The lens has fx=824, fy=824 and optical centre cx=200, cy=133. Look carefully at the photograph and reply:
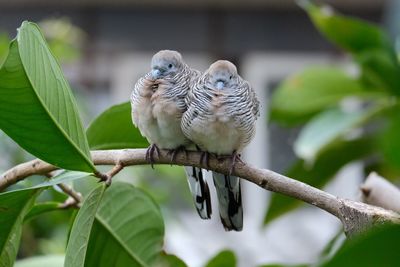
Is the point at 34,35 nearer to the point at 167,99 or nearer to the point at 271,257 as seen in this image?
the point at 167,99

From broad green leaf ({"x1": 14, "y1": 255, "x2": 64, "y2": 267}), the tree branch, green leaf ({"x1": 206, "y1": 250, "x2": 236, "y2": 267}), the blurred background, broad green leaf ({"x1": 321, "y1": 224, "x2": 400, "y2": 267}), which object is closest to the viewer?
broad green leaf ({"x1": 321, "y1": 224, "x2": 400, "y2": 267})

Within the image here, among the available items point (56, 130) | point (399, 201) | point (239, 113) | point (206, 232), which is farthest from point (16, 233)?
point (206, 232)

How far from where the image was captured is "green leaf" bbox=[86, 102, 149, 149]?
1.01 metres

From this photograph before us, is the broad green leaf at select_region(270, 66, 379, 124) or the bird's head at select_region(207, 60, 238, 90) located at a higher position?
the bird's head at select_region(207, 60, 238, 90)

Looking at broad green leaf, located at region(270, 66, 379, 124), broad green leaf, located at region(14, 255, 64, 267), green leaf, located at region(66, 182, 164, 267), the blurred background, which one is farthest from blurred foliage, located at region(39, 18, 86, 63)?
green leaf, located at region(66, 182, 164, 267)

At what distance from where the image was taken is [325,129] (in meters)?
1.87

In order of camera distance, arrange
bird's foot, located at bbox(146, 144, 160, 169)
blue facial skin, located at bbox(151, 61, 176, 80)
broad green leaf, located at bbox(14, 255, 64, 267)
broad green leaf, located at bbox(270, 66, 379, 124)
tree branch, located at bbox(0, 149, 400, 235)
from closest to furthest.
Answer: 1. tree branch, located at bbox(0, 149, 400, 235)
2. bird's foot, located at bbox(146, 144, 160, 169)
3. blue facial skin, located at bbox(151, 61, 176, 80)
4. broad green leaf, located at bbox(14, 255, 64, 267)
5. broad green leaf, located at bbox(270, 66, 379, 124)

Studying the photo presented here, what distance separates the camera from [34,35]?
2.49 ft

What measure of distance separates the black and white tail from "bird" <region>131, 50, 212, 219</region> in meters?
0.10

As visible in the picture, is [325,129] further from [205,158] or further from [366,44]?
[205,158]

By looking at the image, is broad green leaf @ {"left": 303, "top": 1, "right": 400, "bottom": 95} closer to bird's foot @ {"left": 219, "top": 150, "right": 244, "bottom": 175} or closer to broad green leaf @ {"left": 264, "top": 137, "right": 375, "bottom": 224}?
broad green leaf @ {"left": 264, "top": 137, "right": 375, "bottom": 224}

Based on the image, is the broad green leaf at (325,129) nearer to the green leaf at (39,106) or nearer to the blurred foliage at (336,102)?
the blurred foliage at (336,102)

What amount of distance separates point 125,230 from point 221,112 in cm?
21

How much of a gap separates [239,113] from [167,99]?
9cm
